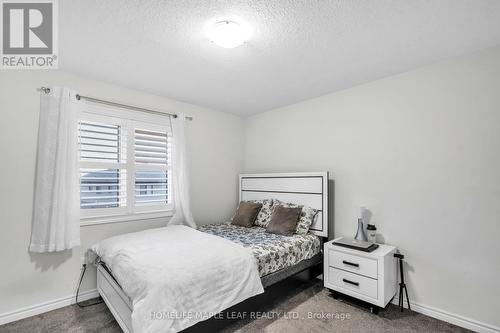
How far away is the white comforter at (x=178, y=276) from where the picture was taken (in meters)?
1.54

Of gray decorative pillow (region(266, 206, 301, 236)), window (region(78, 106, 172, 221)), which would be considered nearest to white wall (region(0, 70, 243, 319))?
window (region(78, 106, 172, 221))

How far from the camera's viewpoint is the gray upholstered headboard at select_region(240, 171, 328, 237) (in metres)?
3.01

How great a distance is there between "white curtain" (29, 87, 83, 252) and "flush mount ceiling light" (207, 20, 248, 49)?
1750 mm

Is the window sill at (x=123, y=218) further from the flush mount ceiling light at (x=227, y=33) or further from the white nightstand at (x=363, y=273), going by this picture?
the flush mount ceiling light at (x=227, y=33)

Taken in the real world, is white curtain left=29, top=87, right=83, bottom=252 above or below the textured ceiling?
below

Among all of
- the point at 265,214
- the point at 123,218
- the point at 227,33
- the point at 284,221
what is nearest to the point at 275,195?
the point at 265,214

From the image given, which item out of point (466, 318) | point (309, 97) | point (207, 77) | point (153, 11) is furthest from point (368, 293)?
point (153, 11)

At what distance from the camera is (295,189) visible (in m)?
3.33

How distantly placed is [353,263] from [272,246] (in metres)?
0.85

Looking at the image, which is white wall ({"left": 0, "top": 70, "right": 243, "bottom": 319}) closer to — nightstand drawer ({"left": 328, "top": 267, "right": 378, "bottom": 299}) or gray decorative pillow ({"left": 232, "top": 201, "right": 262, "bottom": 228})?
gray decorative pillow ({"left": 232, "top": 201, "right": 262, "bottom": 228})

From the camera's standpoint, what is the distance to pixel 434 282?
2.29 meters

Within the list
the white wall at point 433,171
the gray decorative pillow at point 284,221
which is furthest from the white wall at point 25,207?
the white wall at point 433,171

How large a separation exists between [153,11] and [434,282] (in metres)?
3.35

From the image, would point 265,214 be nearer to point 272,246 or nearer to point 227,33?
point 272,246
